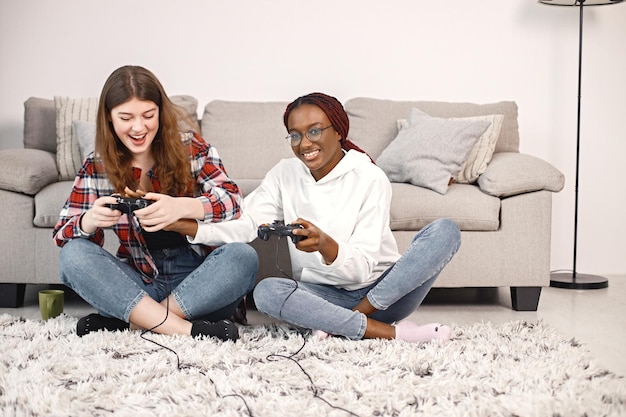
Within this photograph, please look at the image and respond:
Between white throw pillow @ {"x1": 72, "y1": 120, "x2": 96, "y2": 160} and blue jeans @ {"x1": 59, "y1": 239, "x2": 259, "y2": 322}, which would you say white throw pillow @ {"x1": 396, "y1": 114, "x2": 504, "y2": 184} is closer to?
blue jeans @ {"x1": 59, "y1": 239, "x2": 259, "y2": 322}

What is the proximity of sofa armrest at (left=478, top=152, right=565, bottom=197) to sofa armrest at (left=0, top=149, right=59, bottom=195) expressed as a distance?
170cm

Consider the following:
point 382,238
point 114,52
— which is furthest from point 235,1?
point 382,238

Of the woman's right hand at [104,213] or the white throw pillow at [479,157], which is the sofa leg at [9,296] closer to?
the woman's right hand at [104,213]

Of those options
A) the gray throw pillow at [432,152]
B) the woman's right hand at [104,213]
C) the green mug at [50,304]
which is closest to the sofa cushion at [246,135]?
the gray throw pillow at [432,152]

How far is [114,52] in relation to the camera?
13.3ft

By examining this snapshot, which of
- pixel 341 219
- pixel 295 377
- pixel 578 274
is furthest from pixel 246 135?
pixel 295 377

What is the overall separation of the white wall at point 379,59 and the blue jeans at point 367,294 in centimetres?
185

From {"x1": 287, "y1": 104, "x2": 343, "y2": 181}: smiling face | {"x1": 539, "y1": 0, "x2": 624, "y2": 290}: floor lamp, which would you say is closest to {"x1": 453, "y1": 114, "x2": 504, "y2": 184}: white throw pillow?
{"x1": 539, "y1": 0, "x2": 624, "y2": 290}: floor lamp

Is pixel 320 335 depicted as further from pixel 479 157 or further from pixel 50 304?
pixel 479 157

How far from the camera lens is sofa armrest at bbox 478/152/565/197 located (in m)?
3.13

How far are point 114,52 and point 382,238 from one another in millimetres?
2105

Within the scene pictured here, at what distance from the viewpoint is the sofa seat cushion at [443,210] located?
10.1 feet

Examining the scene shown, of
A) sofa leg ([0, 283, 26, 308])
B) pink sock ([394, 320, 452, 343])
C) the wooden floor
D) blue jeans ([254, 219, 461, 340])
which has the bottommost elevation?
the wooden floor

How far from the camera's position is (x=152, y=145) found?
8.09ft
